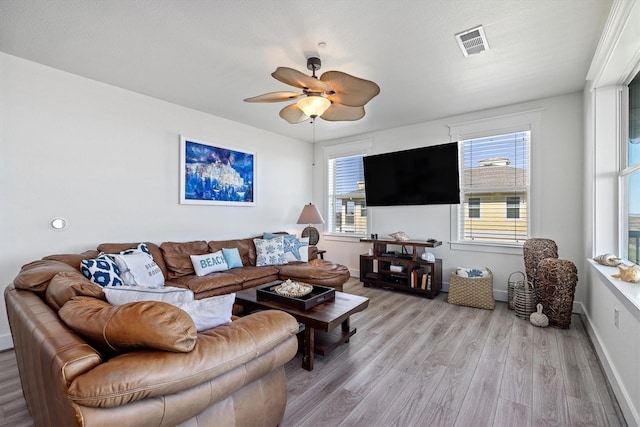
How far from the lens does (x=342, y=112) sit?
2654mm

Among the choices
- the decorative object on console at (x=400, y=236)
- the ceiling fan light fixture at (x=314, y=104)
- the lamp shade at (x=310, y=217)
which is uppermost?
the ceiling fan light fixture at (x=314, y=104)

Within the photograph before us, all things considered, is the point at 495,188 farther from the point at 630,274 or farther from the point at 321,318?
the point at 321,318

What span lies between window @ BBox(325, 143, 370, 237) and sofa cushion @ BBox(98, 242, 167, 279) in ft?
10.3

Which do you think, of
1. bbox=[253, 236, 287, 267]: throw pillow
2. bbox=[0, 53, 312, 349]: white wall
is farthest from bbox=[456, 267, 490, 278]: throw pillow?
bbox=[0, 53, 312, 349]: white wall

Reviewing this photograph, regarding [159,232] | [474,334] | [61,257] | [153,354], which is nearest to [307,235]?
[159,232]

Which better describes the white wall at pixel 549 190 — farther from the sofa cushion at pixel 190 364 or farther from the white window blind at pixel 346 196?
the sofa cushion at pixel 190 364

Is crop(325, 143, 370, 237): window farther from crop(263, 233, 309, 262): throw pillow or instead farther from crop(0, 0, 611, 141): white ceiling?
crop(0, 0, 611, 141): white ceiling

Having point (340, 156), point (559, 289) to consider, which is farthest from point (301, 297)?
point (340, 156)

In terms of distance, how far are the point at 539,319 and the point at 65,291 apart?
3930 mm

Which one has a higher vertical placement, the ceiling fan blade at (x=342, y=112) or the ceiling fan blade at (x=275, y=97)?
the ceiling fan blade at (x=275, y=97)

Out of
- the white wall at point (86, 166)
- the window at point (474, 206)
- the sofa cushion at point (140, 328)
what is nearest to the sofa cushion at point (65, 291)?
the sofa cushion at point (140, 328)

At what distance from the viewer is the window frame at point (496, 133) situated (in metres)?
3.62

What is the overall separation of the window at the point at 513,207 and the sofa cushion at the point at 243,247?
140 inches

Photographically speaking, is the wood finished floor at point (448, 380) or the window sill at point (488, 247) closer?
the wood finished floor at point (448, 380)
